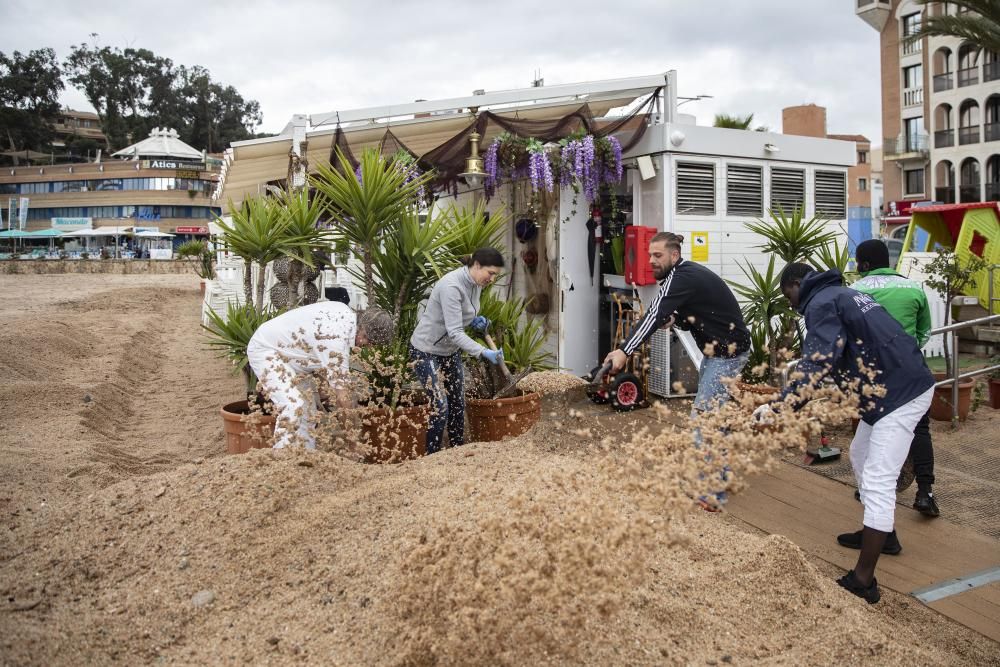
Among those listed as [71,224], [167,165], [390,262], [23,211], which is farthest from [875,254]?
[71,224]

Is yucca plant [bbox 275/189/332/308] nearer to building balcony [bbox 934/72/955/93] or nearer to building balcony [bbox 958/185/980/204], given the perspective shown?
building balcony [bbox 958/185/980/204]

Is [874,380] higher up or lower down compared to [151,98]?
lower down

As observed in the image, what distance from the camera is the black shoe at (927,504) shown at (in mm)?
5047

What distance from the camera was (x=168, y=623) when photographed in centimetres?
342

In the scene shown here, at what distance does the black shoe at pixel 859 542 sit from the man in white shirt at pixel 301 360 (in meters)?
3.12

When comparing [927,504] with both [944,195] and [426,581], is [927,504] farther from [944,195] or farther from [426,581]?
[944,195]

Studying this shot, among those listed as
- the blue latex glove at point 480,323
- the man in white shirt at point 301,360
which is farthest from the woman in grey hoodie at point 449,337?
the man in white shirt at point 301,360

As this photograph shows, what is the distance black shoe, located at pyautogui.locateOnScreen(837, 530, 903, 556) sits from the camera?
4.51 metres

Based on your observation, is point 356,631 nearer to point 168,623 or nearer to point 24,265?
point 168,623

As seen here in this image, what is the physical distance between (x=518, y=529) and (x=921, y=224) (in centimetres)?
1435

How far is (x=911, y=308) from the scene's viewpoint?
5.17 meters

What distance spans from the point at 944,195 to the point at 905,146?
3.43m

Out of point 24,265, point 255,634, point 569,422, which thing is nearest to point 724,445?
point 255,634

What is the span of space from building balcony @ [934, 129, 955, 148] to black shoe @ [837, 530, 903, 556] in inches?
1493
